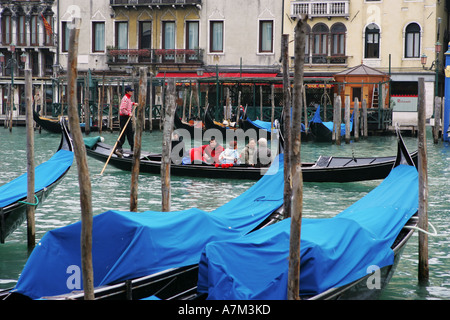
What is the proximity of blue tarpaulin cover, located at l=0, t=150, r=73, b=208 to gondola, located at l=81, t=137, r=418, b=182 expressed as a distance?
9.97ft

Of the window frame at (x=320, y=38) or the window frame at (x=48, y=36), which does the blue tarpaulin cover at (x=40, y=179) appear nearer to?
the window frame at (x=320, y=38)

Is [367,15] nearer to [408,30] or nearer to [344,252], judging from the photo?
[408,30]

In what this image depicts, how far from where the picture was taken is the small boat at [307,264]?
3189 mm

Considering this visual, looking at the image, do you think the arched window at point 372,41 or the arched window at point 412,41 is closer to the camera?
the arched window at point 412,41

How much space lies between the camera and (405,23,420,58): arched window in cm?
1927

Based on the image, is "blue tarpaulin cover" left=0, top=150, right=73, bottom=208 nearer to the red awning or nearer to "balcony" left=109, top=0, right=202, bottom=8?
the red awning

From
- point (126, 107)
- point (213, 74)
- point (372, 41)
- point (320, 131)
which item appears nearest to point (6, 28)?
point (213, 74)

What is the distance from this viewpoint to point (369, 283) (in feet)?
11.7

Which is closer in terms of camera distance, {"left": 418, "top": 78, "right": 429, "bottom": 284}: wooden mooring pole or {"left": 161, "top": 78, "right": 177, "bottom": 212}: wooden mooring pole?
{"left": 418, "top": 78, "right": 429, "bottom": 284}: wooden mooring pole

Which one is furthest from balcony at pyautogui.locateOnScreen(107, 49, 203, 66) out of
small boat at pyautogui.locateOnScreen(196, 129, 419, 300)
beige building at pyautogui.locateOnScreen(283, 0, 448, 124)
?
small boat at pyautogui.locateOnScreen(196, 129, 419, 300)

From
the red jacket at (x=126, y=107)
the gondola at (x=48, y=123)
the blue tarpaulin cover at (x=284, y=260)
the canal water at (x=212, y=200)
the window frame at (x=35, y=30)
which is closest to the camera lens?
the blue tarpaulin cover at (x=284, y=260)

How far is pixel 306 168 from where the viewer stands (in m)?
8.52

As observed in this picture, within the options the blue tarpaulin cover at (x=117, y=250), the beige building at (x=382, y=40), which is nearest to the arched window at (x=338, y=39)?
the beige building at (x=382, y=40)

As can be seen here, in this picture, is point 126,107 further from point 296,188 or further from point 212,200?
point 296,188
